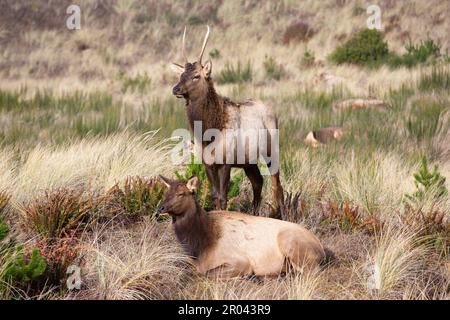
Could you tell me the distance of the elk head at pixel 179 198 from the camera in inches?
211

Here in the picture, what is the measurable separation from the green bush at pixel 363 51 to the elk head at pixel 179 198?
16793 millimetres

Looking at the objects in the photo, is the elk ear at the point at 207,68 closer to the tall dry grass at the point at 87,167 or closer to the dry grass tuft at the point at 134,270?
the dry grass tuft at the point at 134,270

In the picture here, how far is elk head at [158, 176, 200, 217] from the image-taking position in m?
5.36

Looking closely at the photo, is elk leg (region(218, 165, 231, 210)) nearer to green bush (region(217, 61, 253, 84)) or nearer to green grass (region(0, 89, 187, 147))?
green grass (region(0, 89, 187, 147))

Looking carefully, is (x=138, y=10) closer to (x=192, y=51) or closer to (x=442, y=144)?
(x=192, y=51)

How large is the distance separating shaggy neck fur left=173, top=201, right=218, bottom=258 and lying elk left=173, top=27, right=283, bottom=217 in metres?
0.63

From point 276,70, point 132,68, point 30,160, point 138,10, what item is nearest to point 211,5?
point 138,10

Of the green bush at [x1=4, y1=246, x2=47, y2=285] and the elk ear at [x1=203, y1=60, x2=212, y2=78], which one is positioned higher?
the elk ear at [x1=203, y1=60, x2=212, y2=78]

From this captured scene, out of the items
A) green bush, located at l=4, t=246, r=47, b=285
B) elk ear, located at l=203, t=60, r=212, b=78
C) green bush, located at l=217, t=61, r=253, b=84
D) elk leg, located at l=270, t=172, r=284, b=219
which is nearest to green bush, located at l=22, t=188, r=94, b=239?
green bush, located at l=4, t=246, r=47, b=285

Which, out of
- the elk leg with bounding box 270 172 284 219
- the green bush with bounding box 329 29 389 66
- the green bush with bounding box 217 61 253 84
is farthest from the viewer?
the green bush with bounding box 329 29 389 66

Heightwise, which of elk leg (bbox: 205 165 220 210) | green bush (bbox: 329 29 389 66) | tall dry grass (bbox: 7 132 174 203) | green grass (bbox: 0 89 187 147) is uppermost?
green bush (bbox: 329 29 389 66)

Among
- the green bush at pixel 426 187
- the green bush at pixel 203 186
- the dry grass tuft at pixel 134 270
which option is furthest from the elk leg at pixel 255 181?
the green bush at pixel 426 187

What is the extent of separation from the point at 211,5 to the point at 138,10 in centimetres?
364

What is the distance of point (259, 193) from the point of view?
22.6 ft
